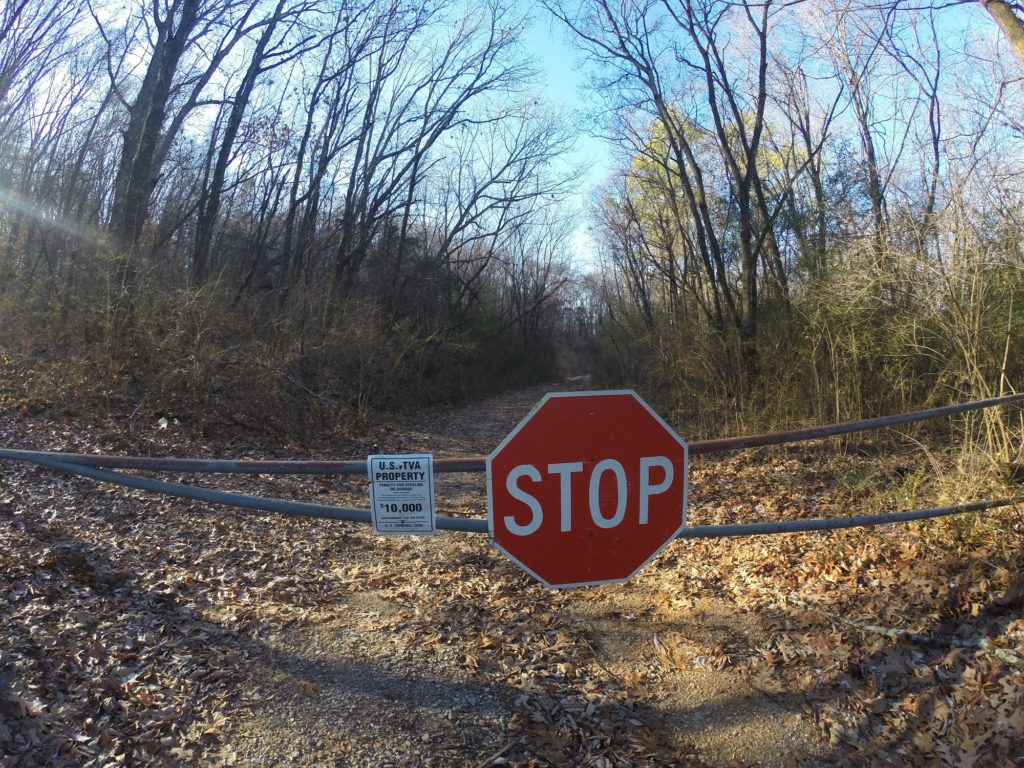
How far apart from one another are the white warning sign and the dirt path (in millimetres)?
1332

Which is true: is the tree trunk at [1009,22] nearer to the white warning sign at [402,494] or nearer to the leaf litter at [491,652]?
the leaf litter at [491,652]

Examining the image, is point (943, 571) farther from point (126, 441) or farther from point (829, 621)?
point (126, 441)

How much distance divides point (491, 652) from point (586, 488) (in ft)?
6.87

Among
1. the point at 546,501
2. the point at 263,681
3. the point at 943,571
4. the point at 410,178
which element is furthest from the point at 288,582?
the point at 410,178

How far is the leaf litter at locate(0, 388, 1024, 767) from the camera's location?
3.33m

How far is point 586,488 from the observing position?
271 centimetres

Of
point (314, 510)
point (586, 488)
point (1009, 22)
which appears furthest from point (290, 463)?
point (1009, 22)

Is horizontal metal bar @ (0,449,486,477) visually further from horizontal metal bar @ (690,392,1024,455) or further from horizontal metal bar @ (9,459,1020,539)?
horizontal metal bar @ (690,392,1024,455)

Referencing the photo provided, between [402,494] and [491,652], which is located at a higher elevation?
[402,494]

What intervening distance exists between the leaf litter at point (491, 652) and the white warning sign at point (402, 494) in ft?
4.40

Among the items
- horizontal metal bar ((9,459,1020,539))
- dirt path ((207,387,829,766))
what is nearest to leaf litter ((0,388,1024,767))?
dirt path ((207,387,829,766))

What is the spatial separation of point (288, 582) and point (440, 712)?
2542 millimetres

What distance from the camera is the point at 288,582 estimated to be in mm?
5723

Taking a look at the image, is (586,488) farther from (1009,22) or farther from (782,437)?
(1009,22)
